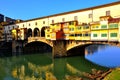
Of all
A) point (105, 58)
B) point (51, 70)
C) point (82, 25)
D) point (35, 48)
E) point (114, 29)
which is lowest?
point (51, 70)

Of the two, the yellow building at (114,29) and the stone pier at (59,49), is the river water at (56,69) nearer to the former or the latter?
the stone pier at (59,49)

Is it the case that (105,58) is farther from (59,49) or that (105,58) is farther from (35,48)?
(35,48)

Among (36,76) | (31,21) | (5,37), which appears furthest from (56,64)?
(5,37)

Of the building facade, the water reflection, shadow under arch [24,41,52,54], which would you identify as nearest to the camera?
the building facade

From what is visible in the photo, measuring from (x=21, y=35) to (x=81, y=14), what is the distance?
33952 millimetres

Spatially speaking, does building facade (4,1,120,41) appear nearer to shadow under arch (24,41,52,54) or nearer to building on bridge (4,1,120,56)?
building on bridge (4,1,120,56)

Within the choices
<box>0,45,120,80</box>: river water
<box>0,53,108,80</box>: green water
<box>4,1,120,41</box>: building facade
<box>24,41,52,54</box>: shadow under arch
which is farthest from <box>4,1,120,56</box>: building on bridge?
<box>24,41,52,54</box>: shadow under arch

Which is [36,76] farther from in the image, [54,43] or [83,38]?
A: [54,43]

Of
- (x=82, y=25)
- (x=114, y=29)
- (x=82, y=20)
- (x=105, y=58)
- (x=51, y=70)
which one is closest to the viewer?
(x=114, y=29)

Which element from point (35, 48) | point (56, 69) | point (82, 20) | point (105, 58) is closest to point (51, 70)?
point (56, 69)

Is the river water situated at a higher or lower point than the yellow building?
lower

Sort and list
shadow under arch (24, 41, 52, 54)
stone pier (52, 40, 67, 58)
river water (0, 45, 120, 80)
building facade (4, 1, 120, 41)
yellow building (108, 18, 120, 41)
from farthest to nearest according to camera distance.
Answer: shadow under arch (24, 41, 52, 54) < stone pier (52, 40, 67, 58) < building facade (4, 1, 120, 41) < river water (0, 45, 120, 80) < yellow building (108, 18, 120, 41)

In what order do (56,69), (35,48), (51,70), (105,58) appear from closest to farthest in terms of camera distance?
(51,70) → (56,69) → (105,58) → (35,48)

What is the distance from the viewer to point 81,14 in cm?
5088
